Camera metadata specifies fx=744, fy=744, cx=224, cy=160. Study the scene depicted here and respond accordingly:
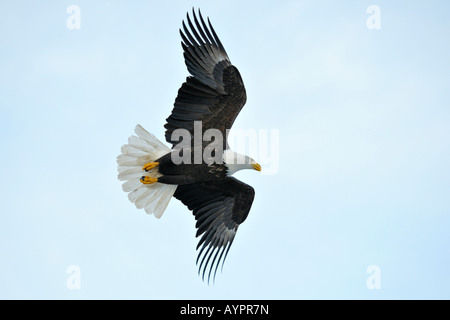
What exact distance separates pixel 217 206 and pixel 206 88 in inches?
63.5

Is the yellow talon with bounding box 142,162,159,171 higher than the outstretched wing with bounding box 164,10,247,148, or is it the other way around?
the outstretched wing with bounding box 164,10,247,148

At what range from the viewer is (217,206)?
30.9 feet

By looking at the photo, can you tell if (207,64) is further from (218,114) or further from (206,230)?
(206,230)

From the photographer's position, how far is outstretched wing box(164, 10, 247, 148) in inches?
341

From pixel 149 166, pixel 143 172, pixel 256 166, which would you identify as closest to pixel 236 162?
pixel 256 166

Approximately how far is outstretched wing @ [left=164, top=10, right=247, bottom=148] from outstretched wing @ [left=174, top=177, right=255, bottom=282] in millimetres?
915

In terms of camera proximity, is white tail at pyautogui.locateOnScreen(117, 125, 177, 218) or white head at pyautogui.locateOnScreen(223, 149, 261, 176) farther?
white tail at pyautogui.locateOnScreen(117, 125, 177, 218)

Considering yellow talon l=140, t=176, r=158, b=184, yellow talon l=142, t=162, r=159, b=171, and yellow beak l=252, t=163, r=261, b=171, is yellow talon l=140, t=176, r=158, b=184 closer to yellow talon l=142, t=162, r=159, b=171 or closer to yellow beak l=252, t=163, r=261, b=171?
yellow talon l=142, t=162, r=159, b=171

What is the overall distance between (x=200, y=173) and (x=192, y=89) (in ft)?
3.27

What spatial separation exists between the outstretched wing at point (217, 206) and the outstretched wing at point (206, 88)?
36.0 inches

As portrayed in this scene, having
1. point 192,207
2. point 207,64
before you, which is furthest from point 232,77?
point 192,207

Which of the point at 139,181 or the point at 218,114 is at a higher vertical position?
the point at 218,114

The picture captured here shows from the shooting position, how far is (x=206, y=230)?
9367 millimetres

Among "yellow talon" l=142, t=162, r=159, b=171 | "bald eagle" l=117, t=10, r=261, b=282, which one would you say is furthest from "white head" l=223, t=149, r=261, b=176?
"yellow talon" l=142, t=162, r=159, b=171
